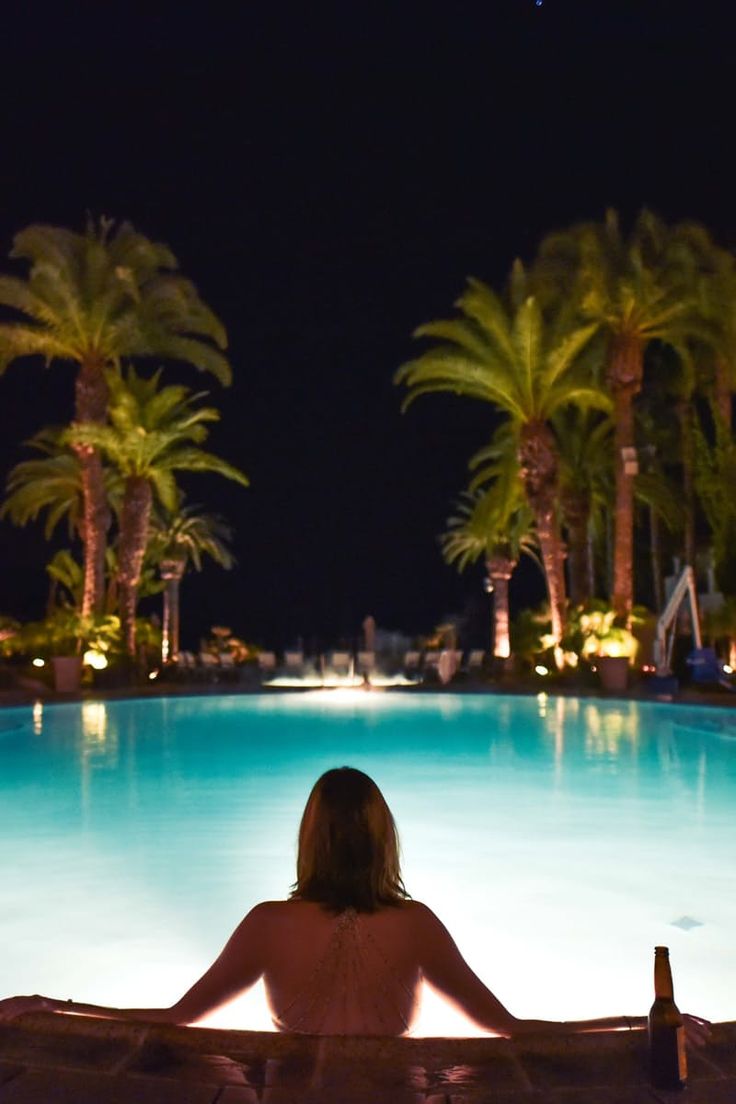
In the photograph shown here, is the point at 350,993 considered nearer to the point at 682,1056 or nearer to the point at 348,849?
the point at 348,849

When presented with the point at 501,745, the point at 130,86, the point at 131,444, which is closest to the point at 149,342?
the point at 131,444

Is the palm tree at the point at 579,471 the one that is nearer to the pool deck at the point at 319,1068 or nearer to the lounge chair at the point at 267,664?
the lounge chair at the point at 267,664

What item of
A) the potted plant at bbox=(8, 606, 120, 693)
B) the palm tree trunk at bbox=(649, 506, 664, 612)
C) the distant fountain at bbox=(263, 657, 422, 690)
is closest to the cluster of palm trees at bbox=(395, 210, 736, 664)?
the palm tree trunk at bbox=(649, 506, 664, 612)

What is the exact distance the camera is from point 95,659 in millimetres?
24141

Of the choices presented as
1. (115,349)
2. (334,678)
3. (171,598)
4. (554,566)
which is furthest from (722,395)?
(171,598)

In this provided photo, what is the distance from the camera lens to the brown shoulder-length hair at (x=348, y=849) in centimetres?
274

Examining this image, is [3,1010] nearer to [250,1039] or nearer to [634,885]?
[250,1039]

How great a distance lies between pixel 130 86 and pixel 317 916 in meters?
39.1

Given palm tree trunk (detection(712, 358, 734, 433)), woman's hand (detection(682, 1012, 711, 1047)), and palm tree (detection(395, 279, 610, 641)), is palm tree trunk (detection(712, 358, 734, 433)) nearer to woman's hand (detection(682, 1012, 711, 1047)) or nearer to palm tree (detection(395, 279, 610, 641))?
palm tree (detection(395, 279, 610, 641))

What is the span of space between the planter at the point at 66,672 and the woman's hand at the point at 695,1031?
2136 centimetres

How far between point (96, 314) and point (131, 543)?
563 cm

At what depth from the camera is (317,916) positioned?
2730 mm

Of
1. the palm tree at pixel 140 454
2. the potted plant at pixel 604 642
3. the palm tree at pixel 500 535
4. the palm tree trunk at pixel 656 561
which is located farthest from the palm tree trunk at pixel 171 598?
the potted plant at pixel 604 642

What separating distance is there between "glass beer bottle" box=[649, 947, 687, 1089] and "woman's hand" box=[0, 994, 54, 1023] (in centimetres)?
159
